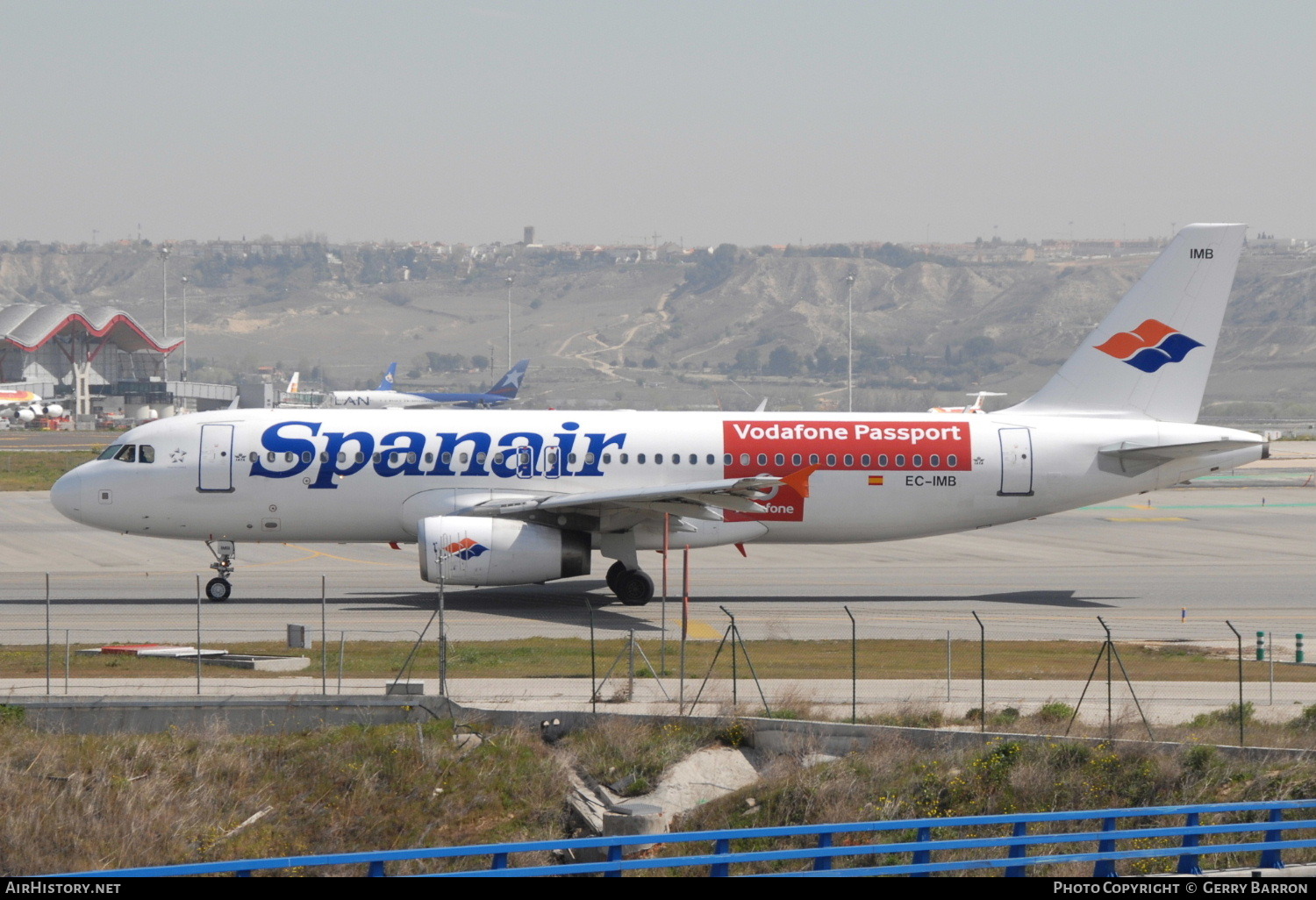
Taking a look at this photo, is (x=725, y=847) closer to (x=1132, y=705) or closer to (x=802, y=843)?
(x=802, y=843)

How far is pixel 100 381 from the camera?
17075 centimetres

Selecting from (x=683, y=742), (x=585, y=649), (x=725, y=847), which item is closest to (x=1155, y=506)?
(x=585, y=649)

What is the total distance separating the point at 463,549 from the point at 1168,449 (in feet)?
60.3

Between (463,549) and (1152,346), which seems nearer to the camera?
(463,549)

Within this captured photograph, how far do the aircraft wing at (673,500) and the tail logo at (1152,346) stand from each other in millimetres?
9964

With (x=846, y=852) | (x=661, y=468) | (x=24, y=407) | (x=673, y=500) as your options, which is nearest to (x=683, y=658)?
(x=673, y=500)

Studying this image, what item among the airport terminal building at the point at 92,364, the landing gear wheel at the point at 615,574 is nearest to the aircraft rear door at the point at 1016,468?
the landing gear wheel at the point at 615,574

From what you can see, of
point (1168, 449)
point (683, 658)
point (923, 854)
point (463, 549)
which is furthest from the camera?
point (1168, 449)

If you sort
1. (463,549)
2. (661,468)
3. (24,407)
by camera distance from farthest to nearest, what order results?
(24,407), (661,468), (463,549)

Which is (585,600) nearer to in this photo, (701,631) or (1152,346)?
(701,631)

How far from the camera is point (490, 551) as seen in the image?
33.3 meters

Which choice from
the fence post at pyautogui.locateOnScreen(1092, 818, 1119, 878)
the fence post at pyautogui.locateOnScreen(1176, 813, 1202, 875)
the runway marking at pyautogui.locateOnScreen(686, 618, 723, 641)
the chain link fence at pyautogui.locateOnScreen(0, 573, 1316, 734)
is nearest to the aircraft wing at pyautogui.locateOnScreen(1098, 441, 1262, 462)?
the chain link fence at pyautogui.locateOnScreen(0, 573, 1316, 734)

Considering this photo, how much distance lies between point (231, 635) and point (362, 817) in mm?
10943

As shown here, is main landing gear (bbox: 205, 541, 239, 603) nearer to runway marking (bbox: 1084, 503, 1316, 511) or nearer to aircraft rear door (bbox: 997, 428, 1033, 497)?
aircraft rear door (bbox: 997, 428, 1033, 497)
